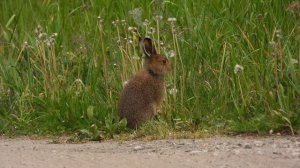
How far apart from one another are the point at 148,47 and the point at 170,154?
2845 mm

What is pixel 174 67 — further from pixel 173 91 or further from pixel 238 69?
pixel 238 69

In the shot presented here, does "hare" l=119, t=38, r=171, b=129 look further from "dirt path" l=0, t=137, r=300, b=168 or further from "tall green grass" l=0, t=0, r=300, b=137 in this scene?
"dirt path" l=0, t=137, r=300, b=168

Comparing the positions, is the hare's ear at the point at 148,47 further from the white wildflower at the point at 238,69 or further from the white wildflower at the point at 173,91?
the white wildflower at the point at 238,69

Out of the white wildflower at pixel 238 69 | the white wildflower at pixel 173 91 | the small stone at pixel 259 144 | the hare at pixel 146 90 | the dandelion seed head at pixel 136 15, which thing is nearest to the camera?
the small stone at pixel 259 144

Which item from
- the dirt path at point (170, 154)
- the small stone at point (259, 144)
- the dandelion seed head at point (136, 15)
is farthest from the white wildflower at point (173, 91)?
the small stone at point (259, 144)

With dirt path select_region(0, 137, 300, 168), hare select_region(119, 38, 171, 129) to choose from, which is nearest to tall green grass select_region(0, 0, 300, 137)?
hare select_region(119, 38, 171, 129)

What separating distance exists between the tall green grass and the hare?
0.37ft

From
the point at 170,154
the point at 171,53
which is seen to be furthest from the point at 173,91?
the point at 170,154

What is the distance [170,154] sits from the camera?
705 cm

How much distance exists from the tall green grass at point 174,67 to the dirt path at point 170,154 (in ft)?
2.18

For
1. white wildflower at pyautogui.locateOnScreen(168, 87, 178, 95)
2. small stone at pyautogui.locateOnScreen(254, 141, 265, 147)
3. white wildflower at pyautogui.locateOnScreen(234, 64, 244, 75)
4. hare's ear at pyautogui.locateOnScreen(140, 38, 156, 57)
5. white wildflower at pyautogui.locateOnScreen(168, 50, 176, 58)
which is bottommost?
white wildflower at pyautogui.locateOnScreen(168, 87, 178, 95)

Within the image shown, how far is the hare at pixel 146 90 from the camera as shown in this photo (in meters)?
9.15

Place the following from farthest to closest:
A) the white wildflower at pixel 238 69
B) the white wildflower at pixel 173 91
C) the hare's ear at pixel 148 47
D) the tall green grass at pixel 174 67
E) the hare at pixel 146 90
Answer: the hare's ear at pixel 148 47 < the white wildflower at pixel 173 91 < the hare at pixel 146 90 < the white wildflower at pixel 238 69 < the tall green grass at pixel 174 67

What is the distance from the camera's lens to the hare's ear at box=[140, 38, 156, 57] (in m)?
9.59
